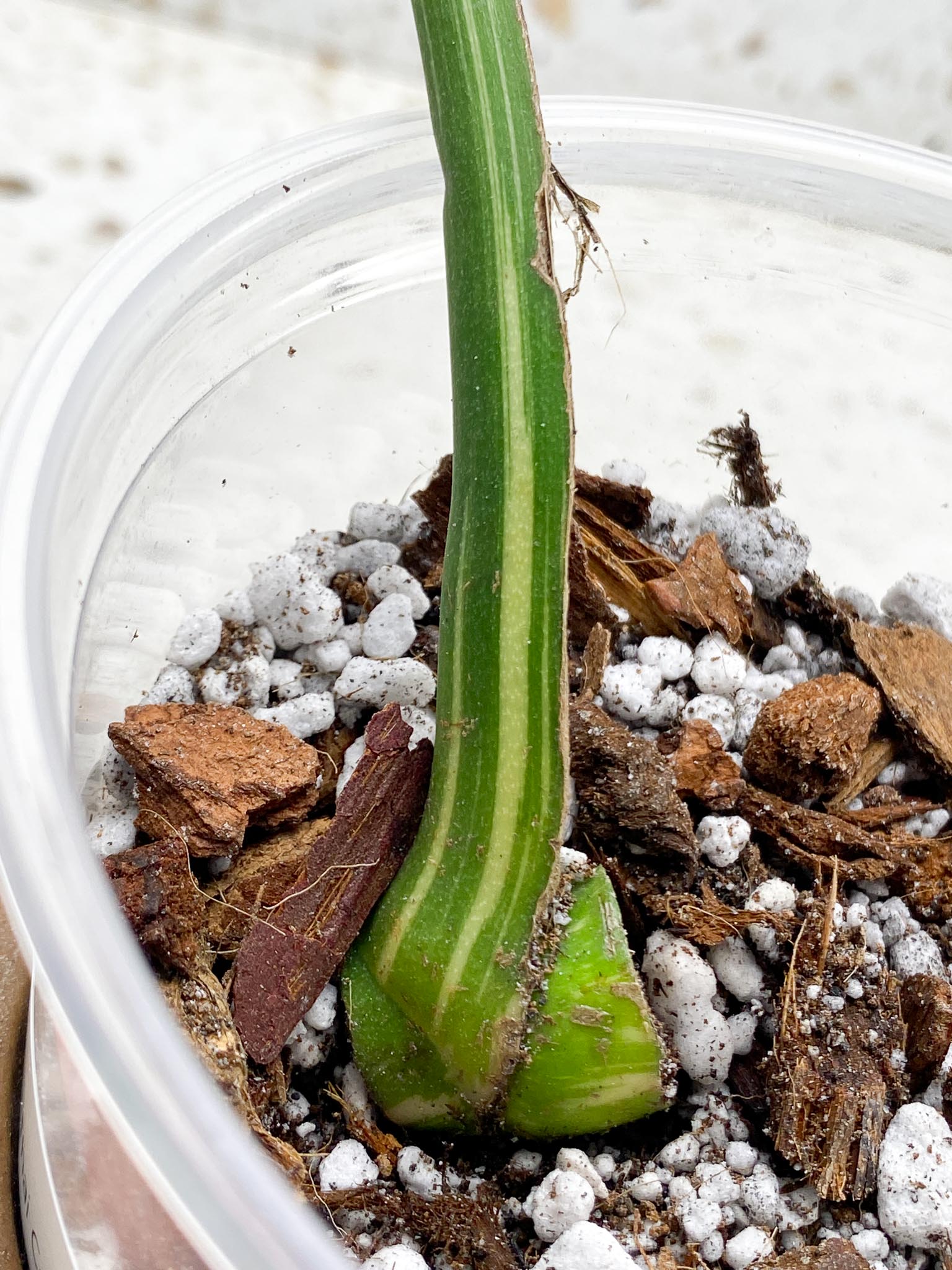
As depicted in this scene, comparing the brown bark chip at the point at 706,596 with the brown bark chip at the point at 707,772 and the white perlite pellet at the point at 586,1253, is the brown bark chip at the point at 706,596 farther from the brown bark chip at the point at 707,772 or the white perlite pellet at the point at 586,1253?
the white perlite pellet at the point at 586,1253

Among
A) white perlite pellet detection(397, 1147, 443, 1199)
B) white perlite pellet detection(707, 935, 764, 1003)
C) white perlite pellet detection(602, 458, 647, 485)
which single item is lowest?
white perlite pellet detection(397, 1147, 443, 1199)

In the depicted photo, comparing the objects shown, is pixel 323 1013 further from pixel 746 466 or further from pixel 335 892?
pixel 746 466

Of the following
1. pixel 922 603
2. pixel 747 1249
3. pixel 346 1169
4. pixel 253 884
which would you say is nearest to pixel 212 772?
pixel 253 884

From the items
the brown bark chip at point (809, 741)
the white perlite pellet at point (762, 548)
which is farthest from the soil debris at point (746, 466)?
the brown bark chip at point (809, 741)

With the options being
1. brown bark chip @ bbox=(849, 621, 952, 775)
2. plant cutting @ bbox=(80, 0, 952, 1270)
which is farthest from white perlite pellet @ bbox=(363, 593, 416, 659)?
brown bark chip @ bbox=(849, 621, 952, 775)

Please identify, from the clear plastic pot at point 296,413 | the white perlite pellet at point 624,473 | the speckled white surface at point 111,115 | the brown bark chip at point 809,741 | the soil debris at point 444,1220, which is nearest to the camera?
the clear plastic pot at point 296,413

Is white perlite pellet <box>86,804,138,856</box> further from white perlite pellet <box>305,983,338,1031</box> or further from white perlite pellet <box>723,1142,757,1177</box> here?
white perlite pellet <box>723,1142,757,1177</box>

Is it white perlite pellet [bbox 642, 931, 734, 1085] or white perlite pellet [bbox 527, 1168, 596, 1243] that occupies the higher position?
white perlite pellet [bbox 642, 931, 734, 1085]
